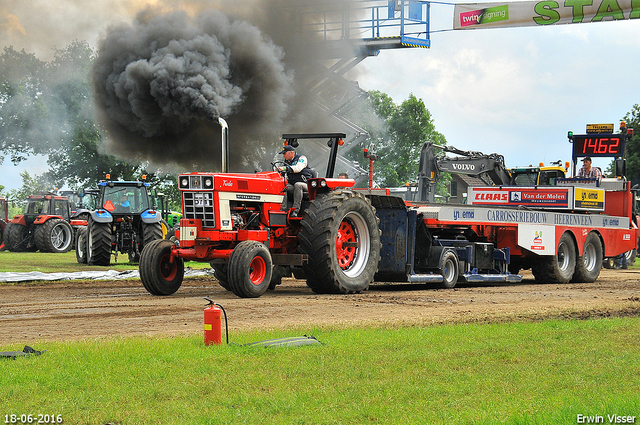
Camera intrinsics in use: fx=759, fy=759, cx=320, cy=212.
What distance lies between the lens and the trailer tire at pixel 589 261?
58.2ft

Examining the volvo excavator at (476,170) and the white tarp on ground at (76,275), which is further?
the volvo excavator at (476,170)

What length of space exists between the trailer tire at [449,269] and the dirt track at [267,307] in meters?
0.38

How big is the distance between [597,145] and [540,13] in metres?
5.23

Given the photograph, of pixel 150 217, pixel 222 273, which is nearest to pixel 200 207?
pixel 222 273

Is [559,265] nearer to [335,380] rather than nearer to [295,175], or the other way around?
[295,175]

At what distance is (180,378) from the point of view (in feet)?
18.4

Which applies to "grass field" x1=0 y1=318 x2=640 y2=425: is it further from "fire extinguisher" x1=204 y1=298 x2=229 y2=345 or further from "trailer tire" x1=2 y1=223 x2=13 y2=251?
"trailer tire" x1=2 y1=223 x2=13 y2=251

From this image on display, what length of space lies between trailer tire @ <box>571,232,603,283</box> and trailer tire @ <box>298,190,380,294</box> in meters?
6.69

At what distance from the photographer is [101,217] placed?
788 inches

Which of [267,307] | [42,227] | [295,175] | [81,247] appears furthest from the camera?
[42,227]

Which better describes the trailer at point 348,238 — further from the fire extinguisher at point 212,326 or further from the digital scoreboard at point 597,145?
the fire extinguisher at point 212,326

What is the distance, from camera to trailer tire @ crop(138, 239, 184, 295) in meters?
11.9

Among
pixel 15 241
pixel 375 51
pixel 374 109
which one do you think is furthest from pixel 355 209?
pixel 374 109

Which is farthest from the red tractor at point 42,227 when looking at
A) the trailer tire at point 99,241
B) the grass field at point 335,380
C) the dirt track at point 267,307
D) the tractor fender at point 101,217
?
the grass field at point 335,380
